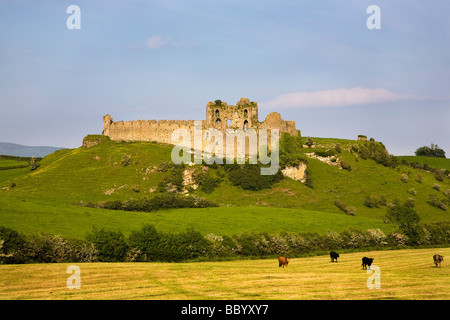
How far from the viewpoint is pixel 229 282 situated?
36.8 meters

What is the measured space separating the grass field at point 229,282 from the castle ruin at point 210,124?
84.9 metres

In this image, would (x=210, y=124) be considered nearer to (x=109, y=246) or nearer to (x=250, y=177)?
(x=250, y=177)

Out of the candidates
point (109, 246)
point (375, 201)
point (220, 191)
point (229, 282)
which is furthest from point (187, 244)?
point (375, 201)

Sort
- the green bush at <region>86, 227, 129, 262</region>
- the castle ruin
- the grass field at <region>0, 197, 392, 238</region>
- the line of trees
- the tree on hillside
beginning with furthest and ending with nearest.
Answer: the castle ruin → the tree on hillside → the grass field at <region>0, 197, 392, 238</region> → the green bush at <region>86, 227, 129, 262</region> → the line of trees

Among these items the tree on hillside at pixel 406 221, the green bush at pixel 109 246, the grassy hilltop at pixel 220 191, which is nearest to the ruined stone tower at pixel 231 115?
the grassy hilltop at pixel 220 191

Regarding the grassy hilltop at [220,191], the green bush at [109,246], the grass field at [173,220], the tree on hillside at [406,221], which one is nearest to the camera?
the green bush at [109,246]

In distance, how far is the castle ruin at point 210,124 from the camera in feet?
435

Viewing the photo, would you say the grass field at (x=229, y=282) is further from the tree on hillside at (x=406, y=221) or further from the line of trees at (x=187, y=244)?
the tree on hillside at (x=406, y=221)

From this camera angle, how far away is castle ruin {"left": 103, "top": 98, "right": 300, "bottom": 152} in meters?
132

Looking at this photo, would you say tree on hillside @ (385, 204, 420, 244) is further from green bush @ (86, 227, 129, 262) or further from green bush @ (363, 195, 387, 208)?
green bush @ (86, 227, 129, 262)

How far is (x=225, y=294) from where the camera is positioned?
31172mm

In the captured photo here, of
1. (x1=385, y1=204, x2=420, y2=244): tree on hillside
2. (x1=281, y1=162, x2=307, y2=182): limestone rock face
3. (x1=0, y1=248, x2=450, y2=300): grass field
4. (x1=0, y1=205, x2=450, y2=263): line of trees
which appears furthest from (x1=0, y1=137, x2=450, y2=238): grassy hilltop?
(x1=0, y1=248, x2=450, y2=300): grass field

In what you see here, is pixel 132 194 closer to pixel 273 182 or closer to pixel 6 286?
pixel 273 182

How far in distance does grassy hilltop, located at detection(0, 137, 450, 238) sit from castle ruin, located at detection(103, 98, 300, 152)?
425 cm
